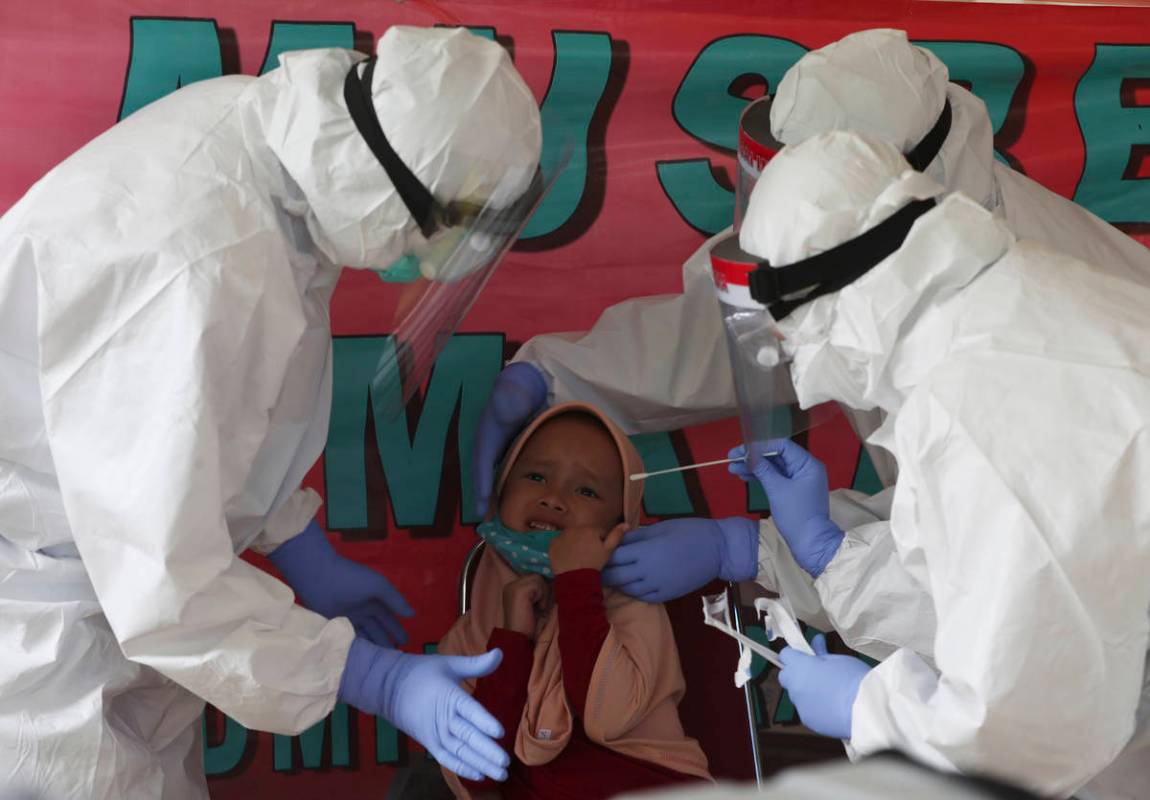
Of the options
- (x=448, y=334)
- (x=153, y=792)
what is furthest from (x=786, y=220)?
(x=153, y=792)

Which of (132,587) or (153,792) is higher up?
(132,587)

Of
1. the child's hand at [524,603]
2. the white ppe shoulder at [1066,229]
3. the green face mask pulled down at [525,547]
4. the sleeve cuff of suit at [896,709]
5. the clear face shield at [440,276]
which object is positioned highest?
the clear face shield at [440,276]

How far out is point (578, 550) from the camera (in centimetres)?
198

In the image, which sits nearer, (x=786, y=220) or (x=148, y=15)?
(x=786, y=220)

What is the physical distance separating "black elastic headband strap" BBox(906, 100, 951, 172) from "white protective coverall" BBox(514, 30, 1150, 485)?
12 mm

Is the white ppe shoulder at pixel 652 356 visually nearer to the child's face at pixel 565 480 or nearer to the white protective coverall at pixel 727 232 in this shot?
the white protective coverall at pixel 727 232

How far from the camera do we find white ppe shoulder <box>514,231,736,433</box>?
2275 millimetres

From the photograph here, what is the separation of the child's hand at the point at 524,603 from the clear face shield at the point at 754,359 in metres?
0.45

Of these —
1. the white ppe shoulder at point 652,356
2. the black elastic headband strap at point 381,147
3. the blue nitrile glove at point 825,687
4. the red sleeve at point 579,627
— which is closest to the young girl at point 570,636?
the red sleeve at point 579,627

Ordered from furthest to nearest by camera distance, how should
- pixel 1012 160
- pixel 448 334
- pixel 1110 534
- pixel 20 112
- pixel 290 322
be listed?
pixel 1012 160
pixel 20 112
pixel 448 334
pixel 290 322
pixel 1110 534

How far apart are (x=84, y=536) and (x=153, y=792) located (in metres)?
0.43

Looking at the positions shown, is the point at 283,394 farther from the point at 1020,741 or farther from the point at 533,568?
the point at 1020,741

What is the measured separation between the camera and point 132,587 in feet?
4.45

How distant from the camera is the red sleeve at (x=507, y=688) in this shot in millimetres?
1854
